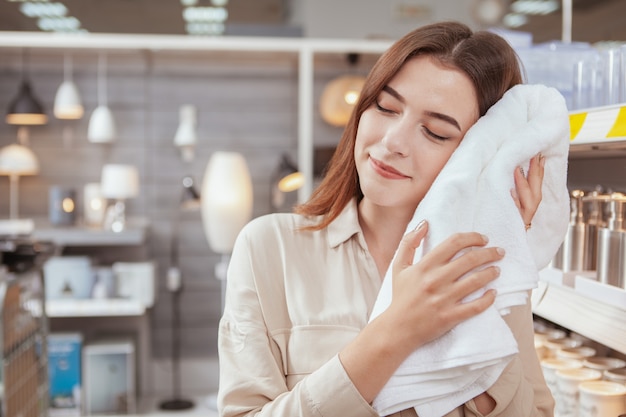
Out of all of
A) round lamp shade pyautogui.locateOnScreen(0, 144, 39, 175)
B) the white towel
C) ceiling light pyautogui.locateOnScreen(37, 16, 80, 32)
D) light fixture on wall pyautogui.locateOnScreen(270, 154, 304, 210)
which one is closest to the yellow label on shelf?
the white towel

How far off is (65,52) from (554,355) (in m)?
3.72

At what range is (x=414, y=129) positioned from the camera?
1157 millimetres

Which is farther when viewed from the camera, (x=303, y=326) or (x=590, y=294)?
(x=590, y=294)

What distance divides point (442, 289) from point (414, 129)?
30cm

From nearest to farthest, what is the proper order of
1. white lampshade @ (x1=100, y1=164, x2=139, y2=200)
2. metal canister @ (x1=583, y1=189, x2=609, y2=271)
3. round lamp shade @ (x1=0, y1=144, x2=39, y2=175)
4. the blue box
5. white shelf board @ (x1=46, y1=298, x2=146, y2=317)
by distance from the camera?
1. metal canister @ (x1=583, y1=189, x2=609, y2=271)
2. white shelf board @ (x1=46, y1=298, x2=146, y2=317)
3. the blue box
4. white lampshade @ (x1=100, y1=164, x2=139, y2=200)
5. round lamp shade @ (x1=0, y1=144, x2=39, y2=175)

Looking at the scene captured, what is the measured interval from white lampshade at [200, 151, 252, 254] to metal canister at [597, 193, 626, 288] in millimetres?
2807

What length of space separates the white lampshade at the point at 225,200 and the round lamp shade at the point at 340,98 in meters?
0.90

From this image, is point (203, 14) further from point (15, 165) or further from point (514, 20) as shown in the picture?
point (15, 165)

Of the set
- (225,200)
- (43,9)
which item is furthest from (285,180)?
(43,9)

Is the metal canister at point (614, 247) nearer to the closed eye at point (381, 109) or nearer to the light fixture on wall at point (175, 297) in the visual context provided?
the closed eye at point (381, 109)

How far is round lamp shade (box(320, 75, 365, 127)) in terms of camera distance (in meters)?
4.45

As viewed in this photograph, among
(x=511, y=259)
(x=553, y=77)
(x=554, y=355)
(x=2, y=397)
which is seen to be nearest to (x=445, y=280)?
(x=511, y=259)

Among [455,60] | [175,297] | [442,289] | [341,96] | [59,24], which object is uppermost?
[59,24]

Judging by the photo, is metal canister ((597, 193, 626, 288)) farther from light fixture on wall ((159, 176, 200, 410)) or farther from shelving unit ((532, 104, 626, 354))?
light fixture on wall ((159, 176, 200, 410))
